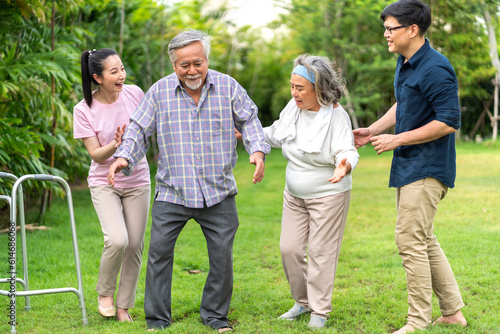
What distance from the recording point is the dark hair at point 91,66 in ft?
12.7

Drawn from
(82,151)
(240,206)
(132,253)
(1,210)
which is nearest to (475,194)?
(240,206)

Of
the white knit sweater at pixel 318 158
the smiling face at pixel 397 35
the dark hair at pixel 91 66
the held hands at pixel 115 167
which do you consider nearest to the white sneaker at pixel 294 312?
the white knit sweater at pixel 318 158

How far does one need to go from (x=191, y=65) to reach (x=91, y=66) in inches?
32.2

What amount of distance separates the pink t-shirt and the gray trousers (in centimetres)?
32

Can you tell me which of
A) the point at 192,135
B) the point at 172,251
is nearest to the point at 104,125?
the point at 192,135

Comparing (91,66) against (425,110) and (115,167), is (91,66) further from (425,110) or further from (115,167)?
(425,110)

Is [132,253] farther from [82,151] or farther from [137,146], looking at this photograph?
[82,151]

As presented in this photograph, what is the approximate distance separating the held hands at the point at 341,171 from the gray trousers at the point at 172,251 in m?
0.76

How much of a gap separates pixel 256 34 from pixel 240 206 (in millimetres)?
18084

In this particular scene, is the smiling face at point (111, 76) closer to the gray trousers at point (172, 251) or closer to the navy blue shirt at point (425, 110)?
the gray trousers at point (172, 251)

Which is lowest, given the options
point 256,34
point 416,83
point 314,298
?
point 314,298

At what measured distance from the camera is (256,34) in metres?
26.9

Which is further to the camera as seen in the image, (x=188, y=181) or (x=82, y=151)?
(x=82, y=151)

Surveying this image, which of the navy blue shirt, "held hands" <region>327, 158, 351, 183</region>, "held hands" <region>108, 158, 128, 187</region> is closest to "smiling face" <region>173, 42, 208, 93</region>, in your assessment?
"held hands" <region>108, 158, 128, 187</region>
